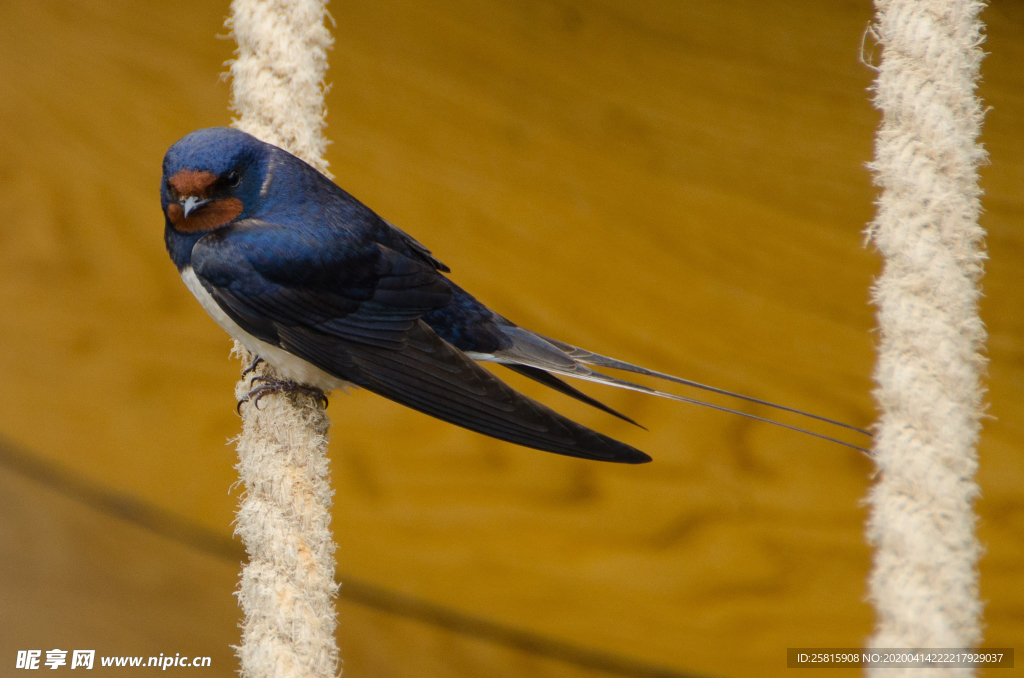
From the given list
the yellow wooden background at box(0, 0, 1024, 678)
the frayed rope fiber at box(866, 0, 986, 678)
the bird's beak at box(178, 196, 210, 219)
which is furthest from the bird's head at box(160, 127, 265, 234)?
the yellow wooden background at box(0, 0, 1024, 678)

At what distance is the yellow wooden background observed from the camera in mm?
1207

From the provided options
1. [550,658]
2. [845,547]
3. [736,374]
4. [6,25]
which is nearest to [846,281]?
[736,374]

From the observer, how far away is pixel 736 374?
1286mm

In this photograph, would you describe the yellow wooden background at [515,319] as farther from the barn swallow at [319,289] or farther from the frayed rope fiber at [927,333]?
the frayed rope fiber at [927,333]

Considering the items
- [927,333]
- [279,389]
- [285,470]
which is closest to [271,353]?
[279,389]

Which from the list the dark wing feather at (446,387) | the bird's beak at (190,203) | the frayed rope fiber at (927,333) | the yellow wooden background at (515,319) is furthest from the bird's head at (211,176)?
the yellow wooden background at (515,319)

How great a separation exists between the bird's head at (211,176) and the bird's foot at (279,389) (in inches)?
6.0

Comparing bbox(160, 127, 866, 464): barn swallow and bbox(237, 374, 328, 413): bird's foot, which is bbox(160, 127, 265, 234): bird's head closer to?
bbox(160, 127, 866, 464): barn swallow

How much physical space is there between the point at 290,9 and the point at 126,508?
97 cm

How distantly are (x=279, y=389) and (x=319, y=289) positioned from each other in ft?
0.34

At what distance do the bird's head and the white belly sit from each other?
56 mm

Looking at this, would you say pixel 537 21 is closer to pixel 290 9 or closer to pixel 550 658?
pixel 290 9

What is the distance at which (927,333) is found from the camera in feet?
1.60

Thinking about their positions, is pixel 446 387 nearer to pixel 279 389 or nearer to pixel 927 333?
pixel 279 389
